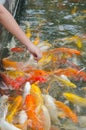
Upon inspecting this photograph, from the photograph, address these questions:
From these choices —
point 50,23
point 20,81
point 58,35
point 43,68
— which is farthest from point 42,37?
point 20,81

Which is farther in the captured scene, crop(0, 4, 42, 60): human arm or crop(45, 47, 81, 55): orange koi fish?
crop(45, 47, 81, 55): orange koi fish

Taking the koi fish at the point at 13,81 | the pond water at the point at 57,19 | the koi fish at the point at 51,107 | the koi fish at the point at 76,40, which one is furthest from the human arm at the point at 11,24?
the koi fish at the point at 76,40

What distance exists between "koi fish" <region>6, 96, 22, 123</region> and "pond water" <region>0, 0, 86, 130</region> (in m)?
0.31

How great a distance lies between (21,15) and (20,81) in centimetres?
302

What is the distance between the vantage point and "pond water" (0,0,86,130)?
473 centimetres

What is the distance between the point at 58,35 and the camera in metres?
6.90

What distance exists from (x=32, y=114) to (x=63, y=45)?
2426mm

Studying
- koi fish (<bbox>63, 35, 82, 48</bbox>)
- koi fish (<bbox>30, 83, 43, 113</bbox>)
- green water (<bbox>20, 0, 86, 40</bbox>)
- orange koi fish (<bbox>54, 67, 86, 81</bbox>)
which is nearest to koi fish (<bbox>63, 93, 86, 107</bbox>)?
koi fish (<bbox>30, 83, 43, 113</bbox>)

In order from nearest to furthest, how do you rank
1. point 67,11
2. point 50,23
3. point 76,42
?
point 76,42, point 50,23, point 67,11

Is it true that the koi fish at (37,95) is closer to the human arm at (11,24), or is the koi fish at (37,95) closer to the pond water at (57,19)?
the human arm at (11,24)

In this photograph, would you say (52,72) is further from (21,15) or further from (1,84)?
(21,15)

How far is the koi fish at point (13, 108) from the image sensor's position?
4.31 meters

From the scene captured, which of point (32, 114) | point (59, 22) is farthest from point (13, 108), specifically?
point (59, 22)

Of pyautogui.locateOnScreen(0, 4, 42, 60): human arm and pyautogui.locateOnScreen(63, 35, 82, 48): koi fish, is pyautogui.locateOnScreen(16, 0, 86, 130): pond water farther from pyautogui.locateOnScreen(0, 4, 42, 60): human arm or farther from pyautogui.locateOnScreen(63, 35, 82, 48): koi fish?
pyautogui.locateOnScreen(0, 4, 42, 60): human arm
